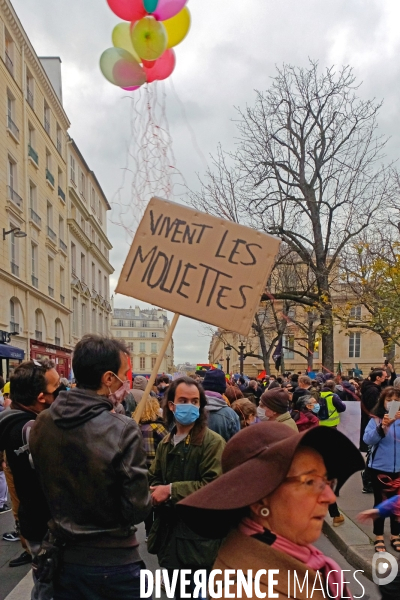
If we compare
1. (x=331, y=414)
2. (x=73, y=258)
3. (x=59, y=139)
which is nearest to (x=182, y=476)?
(x=331, y=414)

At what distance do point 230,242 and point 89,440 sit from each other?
1505mm

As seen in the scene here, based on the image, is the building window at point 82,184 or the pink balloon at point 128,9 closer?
the pink balloon at point 128,9

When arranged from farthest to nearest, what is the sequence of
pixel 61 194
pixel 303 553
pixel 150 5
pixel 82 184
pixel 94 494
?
pixel 82 184 < pixel 61 194 < pixel 150 5 < pixel 94 494 < pixel 303 553

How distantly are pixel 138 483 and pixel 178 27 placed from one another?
136 inches

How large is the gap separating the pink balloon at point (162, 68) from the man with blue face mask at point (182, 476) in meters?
2.45

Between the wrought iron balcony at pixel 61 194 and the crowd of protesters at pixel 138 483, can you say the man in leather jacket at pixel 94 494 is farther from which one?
the wrought iron balcony at pixel 61 194

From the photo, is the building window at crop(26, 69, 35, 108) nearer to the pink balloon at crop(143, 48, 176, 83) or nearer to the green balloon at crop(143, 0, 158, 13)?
the pink balloon at crop(143, 48, 176, 83)

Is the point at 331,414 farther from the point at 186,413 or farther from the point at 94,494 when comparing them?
the point at 94,494

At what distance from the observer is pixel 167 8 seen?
13.1 ft

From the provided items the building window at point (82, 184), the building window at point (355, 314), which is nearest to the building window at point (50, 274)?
the building window at point (82, 184)

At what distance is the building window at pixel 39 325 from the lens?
31.1 metres

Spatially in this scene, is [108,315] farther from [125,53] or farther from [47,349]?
[125,53]

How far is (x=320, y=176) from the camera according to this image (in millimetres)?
20672

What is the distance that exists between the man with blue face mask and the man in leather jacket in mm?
838
